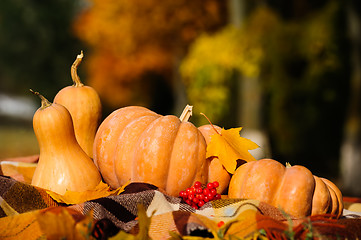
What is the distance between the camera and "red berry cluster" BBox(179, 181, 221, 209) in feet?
5.58

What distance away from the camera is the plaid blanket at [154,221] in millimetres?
1228

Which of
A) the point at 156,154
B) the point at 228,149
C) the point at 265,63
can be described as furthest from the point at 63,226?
the point at 265,63

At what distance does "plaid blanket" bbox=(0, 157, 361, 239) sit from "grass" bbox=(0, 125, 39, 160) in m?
10.2

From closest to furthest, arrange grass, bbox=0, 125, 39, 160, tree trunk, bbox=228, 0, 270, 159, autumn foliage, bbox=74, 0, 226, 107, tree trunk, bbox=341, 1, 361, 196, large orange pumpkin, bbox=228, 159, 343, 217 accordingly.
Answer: large orange pumpkin, bbox=228, 159, 343, 217, tree trunk, bbox=341, 1, 361, 196, tree trunk, bbox=228, 0, 270, 159, autumn foliage, bbox=74, 0, 226, 107, grass, bbox=0, 125, 39, 160

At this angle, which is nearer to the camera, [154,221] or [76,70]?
[154,221]

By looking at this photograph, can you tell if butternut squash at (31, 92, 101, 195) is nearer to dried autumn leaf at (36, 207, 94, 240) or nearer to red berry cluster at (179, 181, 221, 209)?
red berry cluster at (179, 181, 221, 209)

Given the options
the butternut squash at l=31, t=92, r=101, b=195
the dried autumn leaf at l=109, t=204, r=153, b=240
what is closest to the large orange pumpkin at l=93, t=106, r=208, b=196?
the butternut squash at l=31, t=92, r=101, b=195

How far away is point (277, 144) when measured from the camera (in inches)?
290

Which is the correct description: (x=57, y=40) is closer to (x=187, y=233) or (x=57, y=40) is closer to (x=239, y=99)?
(x=239, y=99)

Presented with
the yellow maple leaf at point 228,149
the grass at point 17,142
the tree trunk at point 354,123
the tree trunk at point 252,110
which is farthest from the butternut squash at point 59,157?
the grass at point 17,142

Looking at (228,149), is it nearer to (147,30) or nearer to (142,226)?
(142,226)

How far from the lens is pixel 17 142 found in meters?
13.0

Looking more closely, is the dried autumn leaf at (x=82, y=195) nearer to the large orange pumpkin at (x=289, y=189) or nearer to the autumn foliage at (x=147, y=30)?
the large orange pumpkin at (x=289, y=189)

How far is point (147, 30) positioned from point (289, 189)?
9.50m
